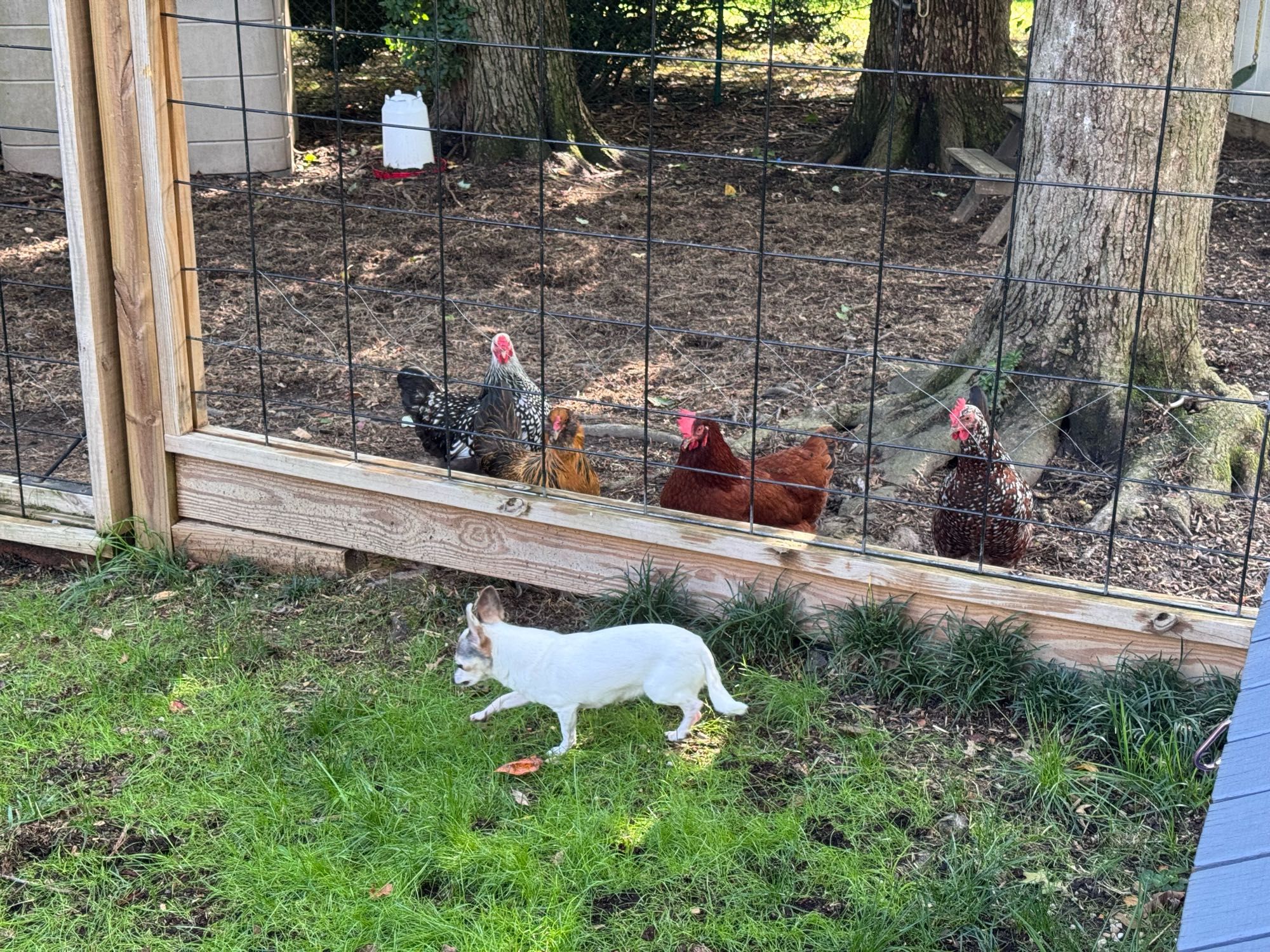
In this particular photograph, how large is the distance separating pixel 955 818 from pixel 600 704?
90cm

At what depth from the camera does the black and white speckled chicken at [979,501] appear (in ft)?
12.8

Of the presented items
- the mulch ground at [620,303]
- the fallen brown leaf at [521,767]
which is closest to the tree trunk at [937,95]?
the mulch ground at [620,303]

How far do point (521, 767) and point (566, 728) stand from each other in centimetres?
15

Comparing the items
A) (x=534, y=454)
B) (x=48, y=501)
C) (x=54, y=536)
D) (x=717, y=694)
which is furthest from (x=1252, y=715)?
(x=48, y=501)

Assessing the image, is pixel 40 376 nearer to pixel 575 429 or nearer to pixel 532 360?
pixel 532 360

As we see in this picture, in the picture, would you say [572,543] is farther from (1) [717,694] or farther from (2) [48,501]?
(2) [48,501]

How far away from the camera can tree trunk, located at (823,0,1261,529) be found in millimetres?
4367

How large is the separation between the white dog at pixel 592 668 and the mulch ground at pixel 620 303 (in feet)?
2.69

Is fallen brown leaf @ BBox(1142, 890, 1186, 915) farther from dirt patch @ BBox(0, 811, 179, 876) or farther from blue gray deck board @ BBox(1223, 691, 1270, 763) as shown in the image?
dirt patch @ BBox(0, 811, 179, 876)

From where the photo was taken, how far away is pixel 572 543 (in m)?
3.82

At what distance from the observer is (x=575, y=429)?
15.1 feet

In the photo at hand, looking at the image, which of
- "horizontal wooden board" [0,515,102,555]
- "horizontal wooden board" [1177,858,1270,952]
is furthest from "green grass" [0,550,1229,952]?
"horizontal wooden board" [1177,858,1270,952]

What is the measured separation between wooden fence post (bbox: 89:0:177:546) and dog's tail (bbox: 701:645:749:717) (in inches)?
78.7

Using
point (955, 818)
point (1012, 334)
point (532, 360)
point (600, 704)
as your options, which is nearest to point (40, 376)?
point (532, 360)
